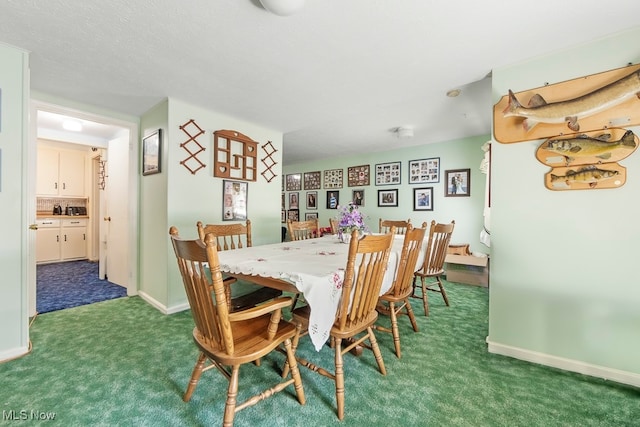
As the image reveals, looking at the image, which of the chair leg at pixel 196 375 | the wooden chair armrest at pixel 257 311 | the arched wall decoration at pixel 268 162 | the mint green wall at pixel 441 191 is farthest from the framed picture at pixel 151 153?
the mint green wall at pixel 441 191

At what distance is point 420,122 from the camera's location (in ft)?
11.7

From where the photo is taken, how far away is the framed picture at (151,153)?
283 centimetres

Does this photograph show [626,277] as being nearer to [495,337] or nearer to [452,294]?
[495,337]

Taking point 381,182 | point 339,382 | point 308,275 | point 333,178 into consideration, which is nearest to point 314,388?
point 339,382

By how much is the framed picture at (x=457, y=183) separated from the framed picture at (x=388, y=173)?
86cm

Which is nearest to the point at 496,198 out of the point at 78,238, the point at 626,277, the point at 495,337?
the point at 626,277

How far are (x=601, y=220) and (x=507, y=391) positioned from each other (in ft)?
3.99

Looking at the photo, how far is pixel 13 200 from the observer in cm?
190

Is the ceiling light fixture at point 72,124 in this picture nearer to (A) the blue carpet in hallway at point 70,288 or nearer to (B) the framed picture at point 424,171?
(A) the blue carpet in hallway at point 70,288

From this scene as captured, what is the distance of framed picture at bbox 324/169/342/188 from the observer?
5883 millimetres

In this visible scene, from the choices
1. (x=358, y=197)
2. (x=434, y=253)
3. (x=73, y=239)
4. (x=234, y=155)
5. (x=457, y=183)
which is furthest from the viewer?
(x=358, y=197)

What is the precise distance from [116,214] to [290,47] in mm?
3196

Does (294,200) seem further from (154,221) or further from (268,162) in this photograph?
(154,221)

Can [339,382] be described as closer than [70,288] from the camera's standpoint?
Yes
